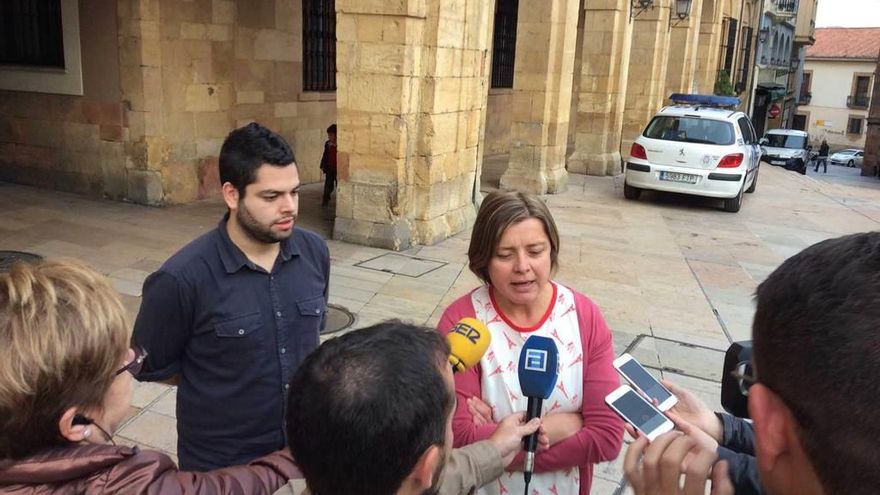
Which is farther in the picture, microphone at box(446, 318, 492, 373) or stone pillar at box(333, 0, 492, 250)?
stone pillar at box(333, 0, 492, 250)

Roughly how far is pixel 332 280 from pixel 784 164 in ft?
83.8

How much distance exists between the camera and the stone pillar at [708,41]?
23.8 metres

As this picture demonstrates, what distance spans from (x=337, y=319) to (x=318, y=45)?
7.65m

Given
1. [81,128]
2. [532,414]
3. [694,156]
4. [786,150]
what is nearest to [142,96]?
[81,128]

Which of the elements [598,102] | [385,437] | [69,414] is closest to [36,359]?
[69,414]

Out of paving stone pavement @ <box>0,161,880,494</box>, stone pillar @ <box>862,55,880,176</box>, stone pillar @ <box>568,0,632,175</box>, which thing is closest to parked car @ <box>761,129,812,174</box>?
stone pillar @ <box>862,55,880,176</box>

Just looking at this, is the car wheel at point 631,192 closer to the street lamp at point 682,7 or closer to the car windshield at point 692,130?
the car windshield at point 692,130

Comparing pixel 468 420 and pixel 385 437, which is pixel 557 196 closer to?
pixel 468 420

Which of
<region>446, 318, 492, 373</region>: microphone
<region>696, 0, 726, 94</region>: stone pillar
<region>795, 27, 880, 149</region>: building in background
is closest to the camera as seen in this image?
<region>446, 318, 492, 373</region>: microphone

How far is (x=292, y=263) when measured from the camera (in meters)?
2.52

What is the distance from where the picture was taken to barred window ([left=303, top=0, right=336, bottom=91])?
38.9 feet

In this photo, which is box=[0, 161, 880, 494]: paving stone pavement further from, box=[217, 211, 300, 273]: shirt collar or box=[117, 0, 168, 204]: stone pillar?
box=[217, 211, 300, 273]: shirt collar

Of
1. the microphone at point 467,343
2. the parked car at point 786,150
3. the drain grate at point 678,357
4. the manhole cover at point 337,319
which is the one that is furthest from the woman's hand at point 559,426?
the parked car at point 786,150

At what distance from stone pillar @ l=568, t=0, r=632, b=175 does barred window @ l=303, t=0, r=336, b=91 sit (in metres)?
5.43
